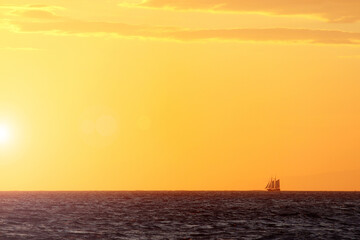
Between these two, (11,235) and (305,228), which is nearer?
(11,235)

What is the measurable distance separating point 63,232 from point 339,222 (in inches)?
1749

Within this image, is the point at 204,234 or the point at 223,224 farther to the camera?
the point at 223,224

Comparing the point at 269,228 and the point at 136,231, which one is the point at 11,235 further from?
the point at 269,228

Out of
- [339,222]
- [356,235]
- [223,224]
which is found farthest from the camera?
[339,222]

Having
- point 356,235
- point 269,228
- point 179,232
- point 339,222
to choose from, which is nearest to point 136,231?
point 179,232

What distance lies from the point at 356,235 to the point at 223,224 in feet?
71.5

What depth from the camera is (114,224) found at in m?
107

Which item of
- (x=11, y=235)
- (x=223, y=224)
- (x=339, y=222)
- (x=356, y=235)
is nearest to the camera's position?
(x=11, y=235)

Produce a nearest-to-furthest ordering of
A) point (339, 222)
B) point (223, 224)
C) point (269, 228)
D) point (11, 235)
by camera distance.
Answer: point (11, 235), point (269, 228), point (223, 224), point (339, 222)

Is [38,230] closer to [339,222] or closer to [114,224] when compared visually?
[114,224]

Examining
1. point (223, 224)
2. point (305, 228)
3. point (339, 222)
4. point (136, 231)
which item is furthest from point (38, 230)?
Result: point (339, 222)

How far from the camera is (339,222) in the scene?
11788 cm

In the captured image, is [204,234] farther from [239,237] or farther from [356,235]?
[356,235]

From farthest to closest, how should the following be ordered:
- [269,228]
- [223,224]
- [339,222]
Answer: [339,222]
[223,224]
[269,228]
